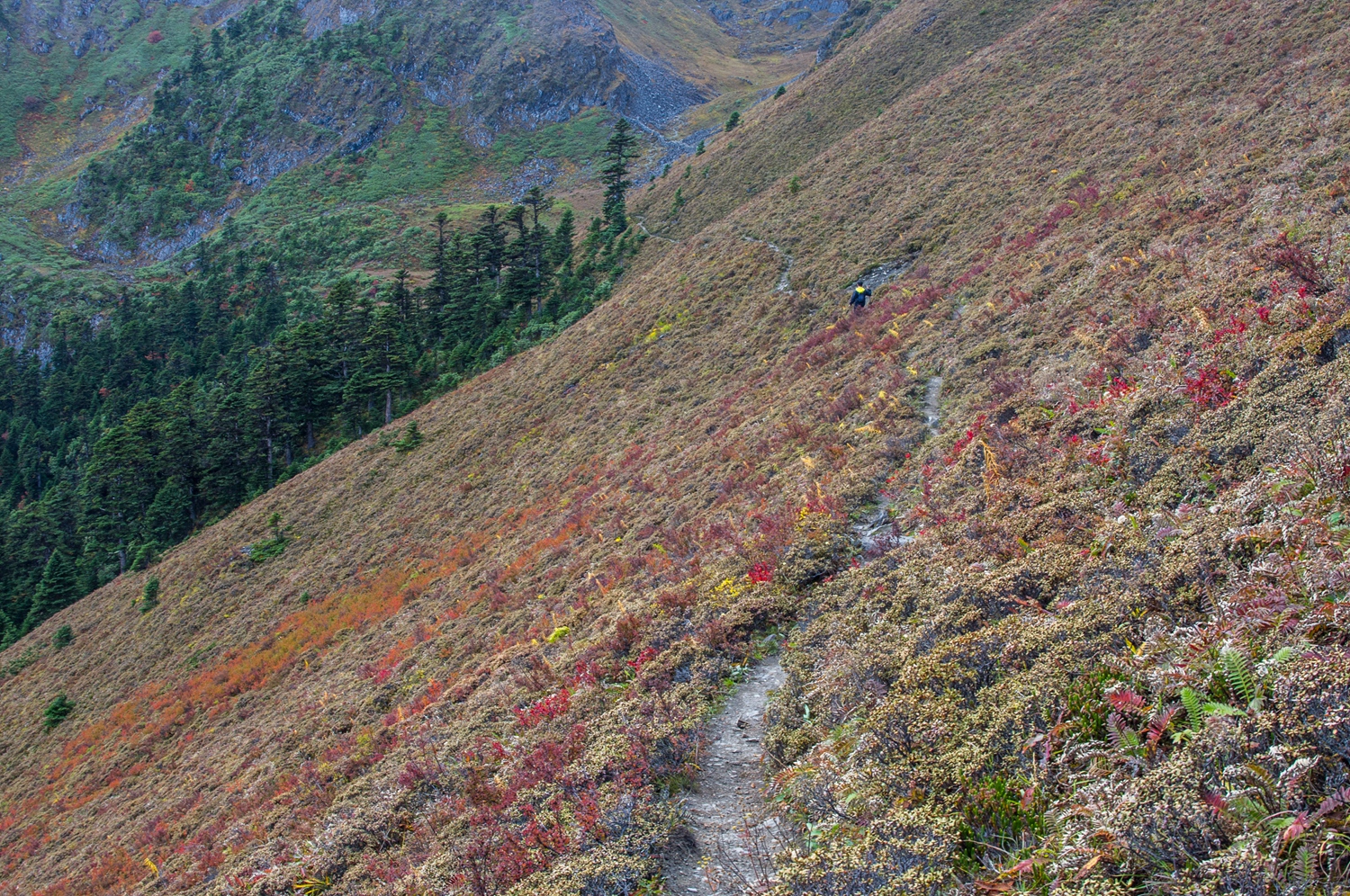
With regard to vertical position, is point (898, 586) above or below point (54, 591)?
below

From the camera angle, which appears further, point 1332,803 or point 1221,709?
point 1221,709

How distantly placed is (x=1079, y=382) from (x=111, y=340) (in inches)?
4182

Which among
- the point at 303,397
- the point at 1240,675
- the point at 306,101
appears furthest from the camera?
the point at 306,101

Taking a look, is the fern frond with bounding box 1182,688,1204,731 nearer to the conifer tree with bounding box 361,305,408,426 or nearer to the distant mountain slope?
the conifer tree with bounding box 361,305,408,426

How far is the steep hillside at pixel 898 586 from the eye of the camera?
432 centimetres

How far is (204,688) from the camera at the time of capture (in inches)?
917

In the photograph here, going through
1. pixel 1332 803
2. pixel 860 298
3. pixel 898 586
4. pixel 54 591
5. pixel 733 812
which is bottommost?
pixel 860 298

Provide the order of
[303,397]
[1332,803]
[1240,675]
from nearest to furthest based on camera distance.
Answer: [1332,803], [1240,675], [303,397]

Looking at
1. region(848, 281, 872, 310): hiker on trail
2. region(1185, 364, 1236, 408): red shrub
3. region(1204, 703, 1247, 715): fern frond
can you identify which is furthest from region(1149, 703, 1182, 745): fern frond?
region(848, 281, 872, 310): hiker on trail

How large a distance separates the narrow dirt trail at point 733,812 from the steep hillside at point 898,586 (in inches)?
10.0

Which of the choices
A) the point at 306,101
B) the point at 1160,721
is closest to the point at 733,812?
the point at 1160,721

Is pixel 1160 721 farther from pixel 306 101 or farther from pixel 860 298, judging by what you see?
pixel 306 101

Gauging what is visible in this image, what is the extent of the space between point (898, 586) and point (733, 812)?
10.5 feet

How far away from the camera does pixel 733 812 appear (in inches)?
241
